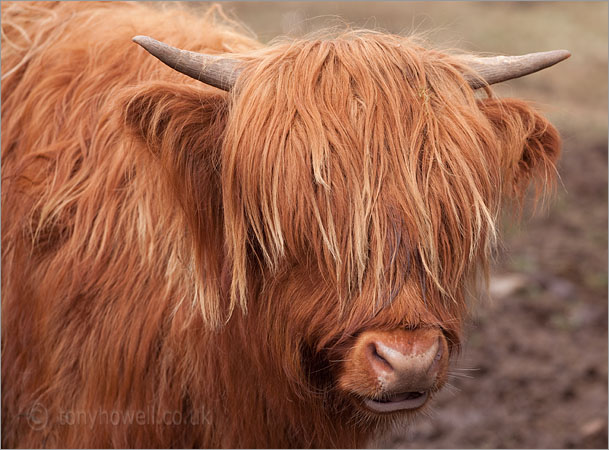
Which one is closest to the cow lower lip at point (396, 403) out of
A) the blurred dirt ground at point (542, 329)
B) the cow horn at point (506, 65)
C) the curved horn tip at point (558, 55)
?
the blurred dirt ground at point (542, 329)

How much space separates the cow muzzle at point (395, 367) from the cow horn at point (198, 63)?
3.01ft

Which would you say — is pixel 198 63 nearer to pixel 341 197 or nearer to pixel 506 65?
pixel 341 197

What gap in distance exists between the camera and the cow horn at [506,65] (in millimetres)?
2771

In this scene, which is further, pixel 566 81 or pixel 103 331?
pixel 566 81

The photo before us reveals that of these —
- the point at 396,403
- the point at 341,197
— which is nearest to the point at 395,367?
the point at 396,403

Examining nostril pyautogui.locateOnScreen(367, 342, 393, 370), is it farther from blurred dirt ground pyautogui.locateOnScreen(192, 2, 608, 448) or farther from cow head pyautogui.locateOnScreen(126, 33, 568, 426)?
blurred dirt ground pyautogui.locateOnScreen(192, 2, 608, 448)

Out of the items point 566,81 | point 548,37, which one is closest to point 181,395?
point 566,81

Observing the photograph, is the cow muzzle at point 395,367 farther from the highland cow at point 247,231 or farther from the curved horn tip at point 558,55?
the curved horn tip at point 558,55

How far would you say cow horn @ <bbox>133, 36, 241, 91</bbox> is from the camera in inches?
100.0

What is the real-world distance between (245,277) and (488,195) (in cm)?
81

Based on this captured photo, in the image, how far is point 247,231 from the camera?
2.71 m

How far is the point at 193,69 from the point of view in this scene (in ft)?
8.56

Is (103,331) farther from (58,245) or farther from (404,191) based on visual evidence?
(404,191)

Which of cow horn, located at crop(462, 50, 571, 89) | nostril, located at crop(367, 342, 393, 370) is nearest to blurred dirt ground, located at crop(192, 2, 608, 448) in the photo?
cow horn, located at crop(462, 50, 571, 89)
